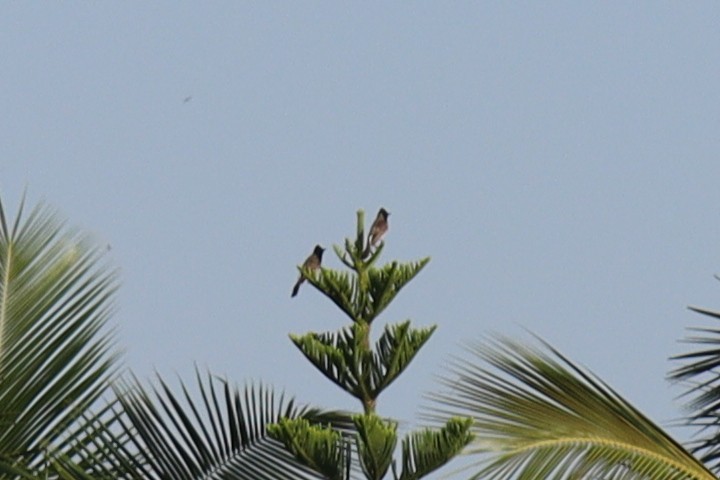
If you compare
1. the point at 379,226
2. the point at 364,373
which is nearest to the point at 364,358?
the point at 364,373

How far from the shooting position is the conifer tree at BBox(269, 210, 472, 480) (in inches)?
242

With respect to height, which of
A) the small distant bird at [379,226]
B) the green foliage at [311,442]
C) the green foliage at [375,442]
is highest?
the small distant bird at [379,226]

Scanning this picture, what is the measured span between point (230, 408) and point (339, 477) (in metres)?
0.51

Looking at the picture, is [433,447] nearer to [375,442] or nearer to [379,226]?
[375,442]

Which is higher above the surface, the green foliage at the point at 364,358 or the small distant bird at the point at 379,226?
the small distant bird at the point at 379,226

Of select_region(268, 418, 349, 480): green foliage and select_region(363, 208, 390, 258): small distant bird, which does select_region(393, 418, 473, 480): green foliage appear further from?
select_region(363, 208, 390, 258): small distant bird

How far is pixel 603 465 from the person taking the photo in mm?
5402

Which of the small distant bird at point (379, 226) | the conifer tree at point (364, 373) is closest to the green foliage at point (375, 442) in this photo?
the conifer tree at point (364, 373)

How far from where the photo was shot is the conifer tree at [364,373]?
614 centimetres

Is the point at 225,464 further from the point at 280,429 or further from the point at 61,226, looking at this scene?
the point at 61,226

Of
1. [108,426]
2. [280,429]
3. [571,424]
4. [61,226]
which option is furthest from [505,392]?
[61,226]

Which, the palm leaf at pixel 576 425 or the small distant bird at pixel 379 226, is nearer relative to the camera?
the palm leaf at pixel 576 425

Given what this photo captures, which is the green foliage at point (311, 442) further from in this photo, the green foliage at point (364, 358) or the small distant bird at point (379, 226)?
the small distant bird at point (379, 226)

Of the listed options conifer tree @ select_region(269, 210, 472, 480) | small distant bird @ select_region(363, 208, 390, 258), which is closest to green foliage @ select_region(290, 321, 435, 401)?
conifer tree @ select_region(269, 210, 472, 480)
